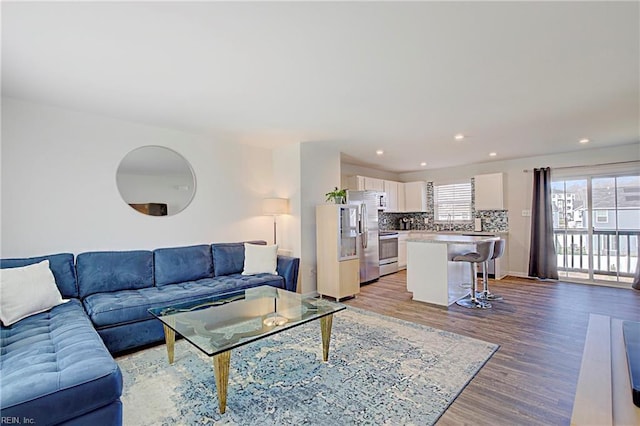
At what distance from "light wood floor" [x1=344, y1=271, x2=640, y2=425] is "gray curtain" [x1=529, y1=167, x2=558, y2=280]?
36 cm

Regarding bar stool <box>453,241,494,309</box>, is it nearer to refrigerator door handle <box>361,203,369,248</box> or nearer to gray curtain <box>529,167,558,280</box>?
refrigerator door handle <box>361,203,369,248</box>

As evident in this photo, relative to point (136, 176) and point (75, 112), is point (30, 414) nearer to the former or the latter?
point (136, 176)

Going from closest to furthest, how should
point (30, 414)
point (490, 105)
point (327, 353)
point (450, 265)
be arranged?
point (30, 414)
point (327, 353)
point (490, 105)
point (450, 265)

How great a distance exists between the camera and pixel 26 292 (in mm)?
2400

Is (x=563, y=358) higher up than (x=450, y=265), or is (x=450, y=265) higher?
(x=450, y=265)

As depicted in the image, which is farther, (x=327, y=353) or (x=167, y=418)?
(x=327, y=353)

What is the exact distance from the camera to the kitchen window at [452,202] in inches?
271

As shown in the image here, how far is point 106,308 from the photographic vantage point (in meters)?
2.65

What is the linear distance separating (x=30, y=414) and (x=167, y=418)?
0.72 meters

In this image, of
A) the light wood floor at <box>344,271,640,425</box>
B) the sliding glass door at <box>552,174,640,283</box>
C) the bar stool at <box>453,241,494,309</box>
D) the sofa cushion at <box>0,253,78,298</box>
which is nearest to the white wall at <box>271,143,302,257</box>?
the light wood floor at <box>344,271,640,425</box>

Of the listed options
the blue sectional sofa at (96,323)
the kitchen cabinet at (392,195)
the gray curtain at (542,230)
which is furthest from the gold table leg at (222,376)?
the gray curtain at (542,230)

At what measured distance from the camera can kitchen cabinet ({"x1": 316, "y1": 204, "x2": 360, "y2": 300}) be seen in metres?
4.50

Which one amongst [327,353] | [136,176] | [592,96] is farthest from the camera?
[136,176]

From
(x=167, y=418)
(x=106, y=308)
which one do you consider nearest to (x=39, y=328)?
(x=106, y=308)
